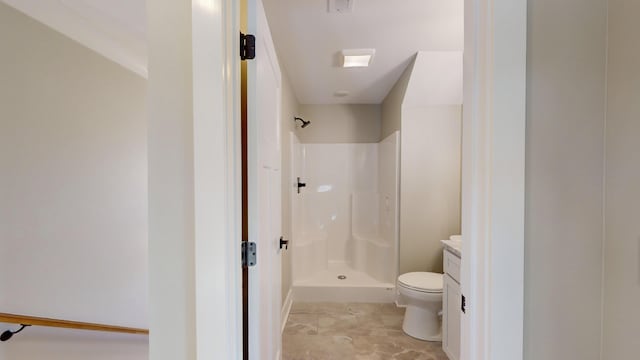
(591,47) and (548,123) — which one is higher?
(591,47)

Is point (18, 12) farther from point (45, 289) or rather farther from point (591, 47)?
point (591, 47)

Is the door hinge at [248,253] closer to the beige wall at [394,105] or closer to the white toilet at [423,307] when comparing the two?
→ the white toilet at [423,307]

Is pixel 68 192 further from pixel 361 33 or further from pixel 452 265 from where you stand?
pixel 452 265

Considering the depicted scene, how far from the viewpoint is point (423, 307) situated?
2211 millimetres

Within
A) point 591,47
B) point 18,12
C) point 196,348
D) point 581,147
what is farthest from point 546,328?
point 18,12

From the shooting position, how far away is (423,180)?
2756mm

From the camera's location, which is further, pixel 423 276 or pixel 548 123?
pixel 423 276

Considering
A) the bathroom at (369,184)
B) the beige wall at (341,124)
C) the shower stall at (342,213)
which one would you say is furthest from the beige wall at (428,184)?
the beige wall at (341,124)

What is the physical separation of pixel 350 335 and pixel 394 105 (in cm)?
247

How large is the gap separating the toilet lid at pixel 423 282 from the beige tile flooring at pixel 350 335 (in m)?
0.46

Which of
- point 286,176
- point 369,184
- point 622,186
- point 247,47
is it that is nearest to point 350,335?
point 286,176

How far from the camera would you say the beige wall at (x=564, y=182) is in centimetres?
72

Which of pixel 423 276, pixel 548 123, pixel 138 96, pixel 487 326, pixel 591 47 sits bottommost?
pixel 423 276

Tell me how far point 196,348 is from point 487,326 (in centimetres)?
87
